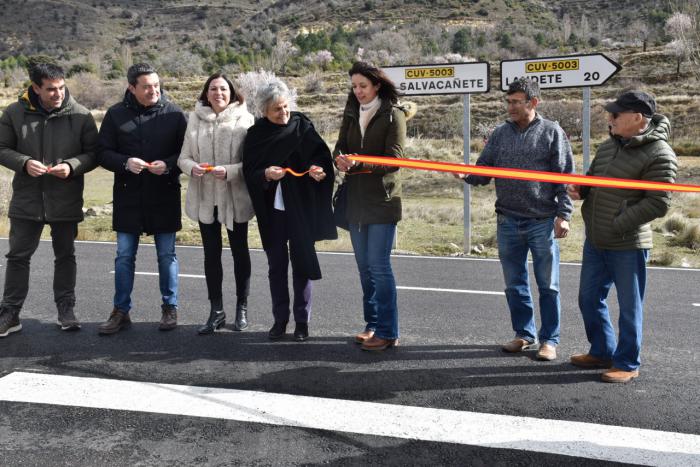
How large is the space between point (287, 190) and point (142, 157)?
47.9 inches

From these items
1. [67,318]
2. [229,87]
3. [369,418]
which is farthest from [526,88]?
[67,318]

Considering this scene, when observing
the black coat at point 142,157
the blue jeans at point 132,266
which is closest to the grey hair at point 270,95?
the black coat at point 142,157

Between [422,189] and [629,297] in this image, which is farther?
[422,189]

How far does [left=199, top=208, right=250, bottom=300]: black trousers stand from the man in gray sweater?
1892 mm

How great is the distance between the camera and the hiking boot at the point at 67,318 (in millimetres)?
5926

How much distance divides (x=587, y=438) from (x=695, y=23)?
26.8m

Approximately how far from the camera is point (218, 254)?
593 centimetres

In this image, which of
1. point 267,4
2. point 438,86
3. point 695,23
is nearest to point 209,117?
point 438,86

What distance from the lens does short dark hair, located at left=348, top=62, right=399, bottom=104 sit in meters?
5.02

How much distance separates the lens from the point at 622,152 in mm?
4531

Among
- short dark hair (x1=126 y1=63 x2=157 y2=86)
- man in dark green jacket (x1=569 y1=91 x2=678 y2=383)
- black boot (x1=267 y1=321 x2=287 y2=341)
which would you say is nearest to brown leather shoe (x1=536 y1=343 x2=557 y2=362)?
man in dark green jacket (x1=569 y1=91 x2=678 y2=383)

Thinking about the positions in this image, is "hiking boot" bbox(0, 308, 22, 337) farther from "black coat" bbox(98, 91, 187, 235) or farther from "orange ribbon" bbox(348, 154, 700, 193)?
"orange ribbon" bbox(348, 154, 700, 193)

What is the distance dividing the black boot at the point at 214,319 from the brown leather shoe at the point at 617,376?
298 cm

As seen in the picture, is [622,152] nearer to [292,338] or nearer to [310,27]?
[292,338]
